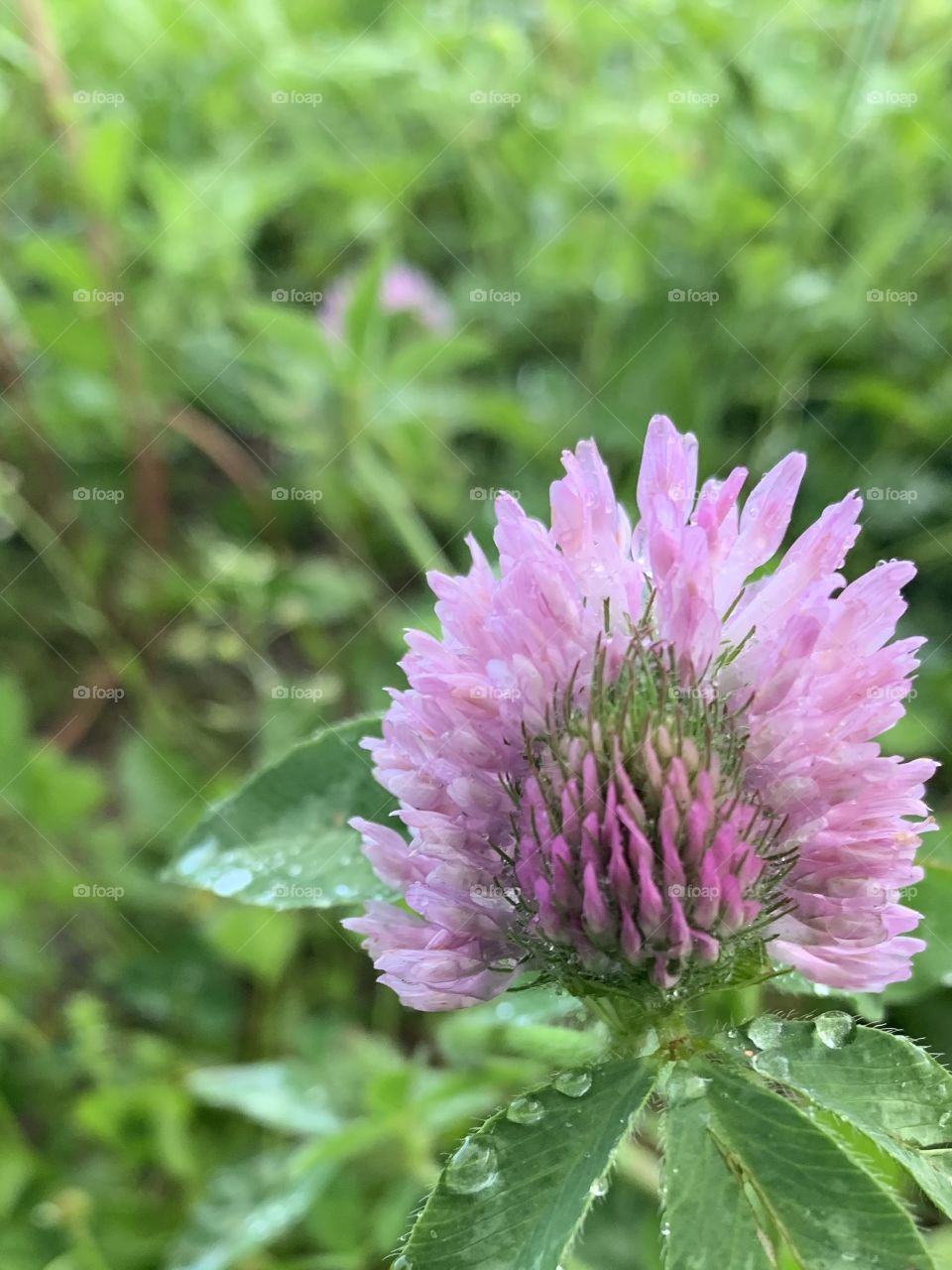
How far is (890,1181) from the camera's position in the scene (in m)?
0.73

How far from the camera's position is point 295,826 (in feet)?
3.27

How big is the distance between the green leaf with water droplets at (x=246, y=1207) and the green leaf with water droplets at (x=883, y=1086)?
64 centimetres

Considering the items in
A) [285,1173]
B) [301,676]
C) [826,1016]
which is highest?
[301,676]

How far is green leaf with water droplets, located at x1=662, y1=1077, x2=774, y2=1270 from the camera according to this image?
2.09 feet

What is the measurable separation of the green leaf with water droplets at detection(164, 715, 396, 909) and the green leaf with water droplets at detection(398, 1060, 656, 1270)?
280mm

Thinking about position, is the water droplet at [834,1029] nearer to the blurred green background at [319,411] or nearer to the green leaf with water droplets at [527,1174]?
the green leaf with water droplets at [527,1174]

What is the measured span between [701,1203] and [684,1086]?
7 centimetres

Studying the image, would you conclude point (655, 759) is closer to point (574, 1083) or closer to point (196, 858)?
point (574, 1083)

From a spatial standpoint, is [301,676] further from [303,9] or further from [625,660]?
[303,9]

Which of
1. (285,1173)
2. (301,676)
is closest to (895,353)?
(301,676)

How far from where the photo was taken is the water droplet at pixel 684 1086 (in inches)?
27.8

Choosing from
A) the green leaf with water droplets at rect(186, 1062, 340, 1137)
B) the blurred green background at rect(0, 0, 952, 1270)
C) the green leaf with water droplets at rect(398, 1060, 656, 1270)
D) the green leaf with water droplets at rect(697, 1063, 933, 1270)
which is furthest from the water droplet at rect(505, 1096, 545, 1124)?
the green leaf with water droplets at rect(186, 1062, 340, 1137)

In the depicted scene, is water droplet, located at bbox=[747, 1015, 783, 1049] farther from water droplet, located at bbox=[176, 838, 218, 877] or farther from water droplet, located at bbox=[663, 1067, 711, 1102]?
water droplet, located at bbox=[176, 838, 218, 877]

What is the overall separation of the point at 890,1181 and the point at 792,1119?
0.44 ft
